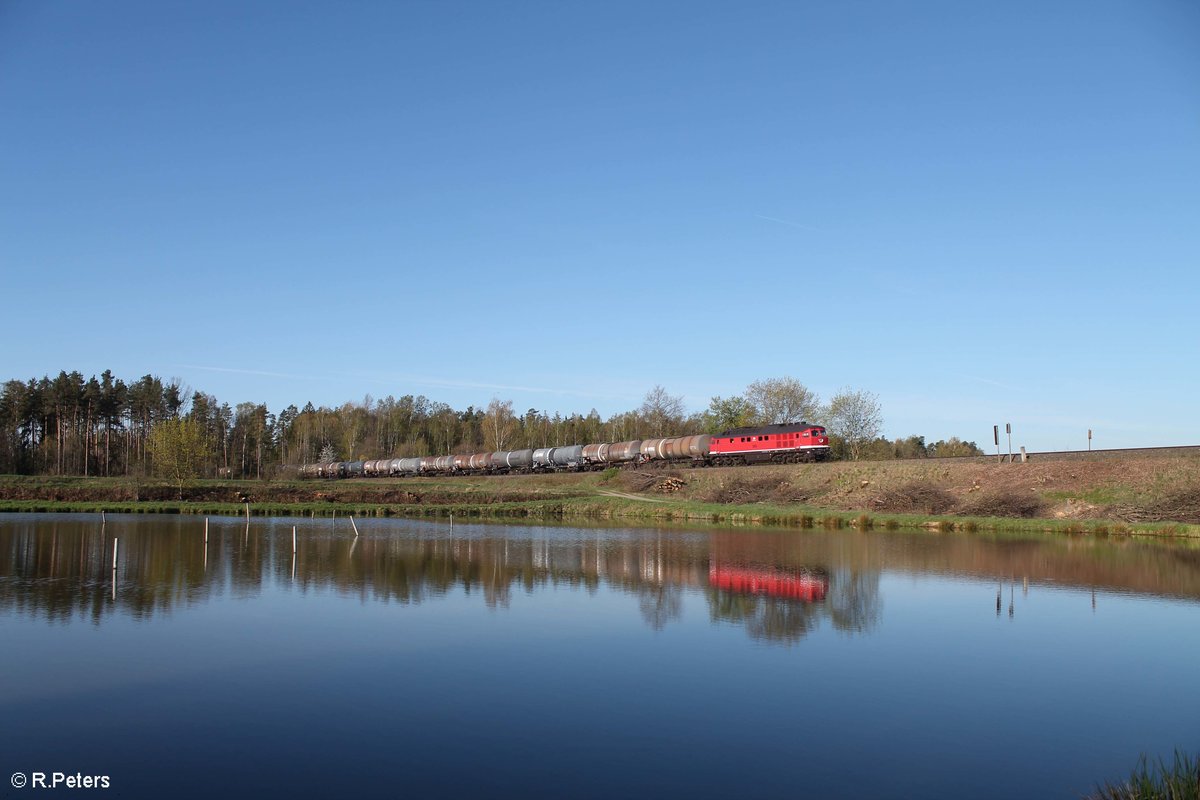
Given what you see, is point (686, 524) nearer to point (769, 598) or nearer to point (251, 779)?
point (769, 598)

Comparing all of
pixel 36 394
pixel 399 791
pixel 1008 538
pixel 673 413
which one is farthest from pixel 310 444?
pixel 399 791

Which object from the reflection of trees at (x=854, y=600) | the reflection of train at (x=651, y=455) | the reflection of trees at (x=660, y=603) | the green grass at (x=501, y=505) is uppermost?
the reflection of train at (x=651, y=455)

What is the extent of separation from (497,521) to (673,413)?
7341 centimetres

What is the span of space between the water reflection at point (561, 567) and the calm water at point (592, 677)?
0.72ft

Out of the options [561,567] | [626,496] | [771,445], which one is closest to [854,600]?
[561,567]

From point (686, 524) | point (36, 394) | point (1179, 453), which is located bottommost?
point (686, 524)

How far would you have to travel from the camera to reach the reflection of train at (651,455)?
2697 inches

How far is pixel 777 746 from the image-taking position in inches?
471

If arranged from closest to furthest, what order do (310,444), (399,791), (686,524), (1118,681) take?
(399,791) → (1118,681) → (686,524) → (310,444)

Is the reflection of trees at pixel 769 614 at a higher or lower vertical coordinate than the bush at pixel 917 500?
lower

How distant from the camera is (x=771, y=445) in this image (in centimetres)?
6950

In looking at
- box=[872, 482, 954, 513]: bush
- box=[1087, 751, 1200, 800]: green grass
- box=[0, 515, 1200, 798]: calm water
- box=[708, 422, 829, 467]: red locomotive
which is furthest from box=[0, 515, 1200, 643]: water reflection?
box=[708, 422, 829, 467]: red locomotive

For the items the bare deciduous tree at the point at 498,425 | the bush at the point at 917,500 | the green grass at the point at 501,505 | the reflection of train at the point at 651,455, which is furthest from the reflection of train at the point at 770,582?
the bare deciduous tree at the point at 498,425

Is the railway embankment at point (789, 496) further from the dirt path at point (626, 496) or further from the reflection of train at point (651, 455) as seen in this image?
the reflection of train at point (651, 455)
